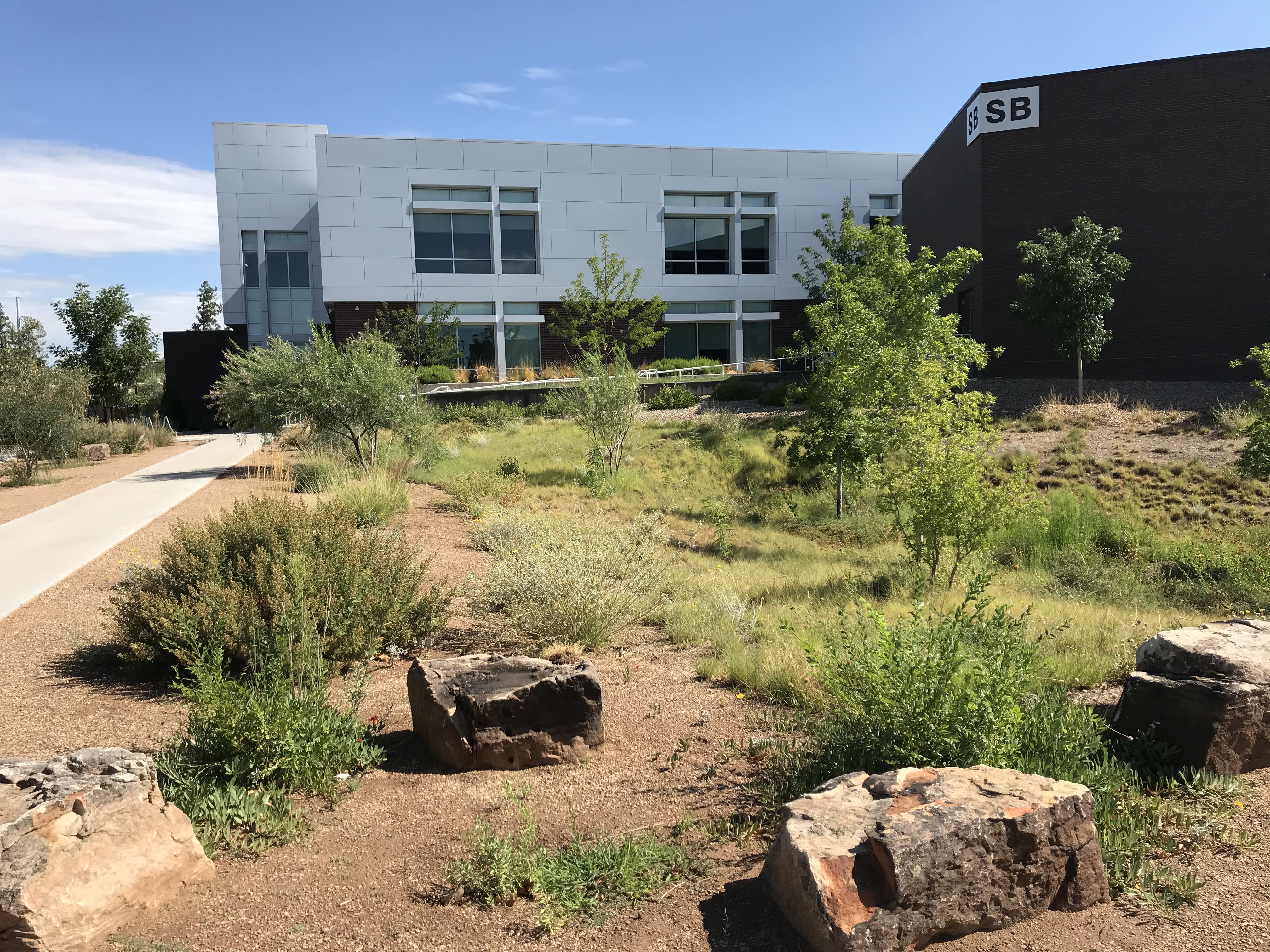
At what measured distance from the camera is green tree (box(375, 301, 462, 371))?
1519 inches

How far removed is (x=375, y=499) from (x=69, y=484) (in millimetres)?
9994

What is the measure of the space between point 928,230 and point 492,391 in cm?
1850

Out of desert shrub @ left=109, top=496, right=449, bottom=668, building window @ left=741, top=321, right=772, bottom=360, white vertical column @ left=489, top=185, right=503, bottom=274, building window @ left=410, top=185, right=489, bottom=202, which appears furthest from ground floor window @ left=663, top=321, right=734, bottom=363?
desert shrub @ left=109, top=496, right=449, bottom=668

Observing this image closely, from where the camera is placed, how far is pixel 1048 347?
28.3m

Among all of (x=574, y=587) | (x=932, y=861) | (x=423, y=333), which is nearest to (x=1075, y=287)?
(x=574, y=587)

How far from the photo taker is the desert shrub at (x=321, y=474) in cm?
1476

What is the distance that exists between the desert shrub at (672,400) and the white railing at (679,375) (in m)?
0.99

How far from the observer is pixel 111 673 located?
21.2 ft

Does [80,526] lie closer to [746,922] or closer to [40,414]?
[40,414]

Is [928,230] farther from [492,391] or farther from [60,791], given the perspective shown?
[60,791]

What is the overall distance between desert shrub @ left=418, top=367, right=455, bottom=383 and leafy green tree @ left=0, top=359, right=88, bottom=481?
14.7 metres

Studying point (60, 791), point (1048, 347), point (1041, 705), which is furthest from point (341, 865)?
point (1048, 347)

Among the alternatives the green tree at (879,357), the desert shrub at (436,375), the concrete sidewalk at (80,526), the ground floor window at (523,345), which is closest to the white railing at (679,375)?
the desert shrub at (436,375)

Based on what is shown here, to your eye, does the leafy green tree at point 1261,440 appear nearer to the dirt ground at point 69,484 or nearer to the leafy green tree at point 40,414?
the dirt ground at point 69,484
